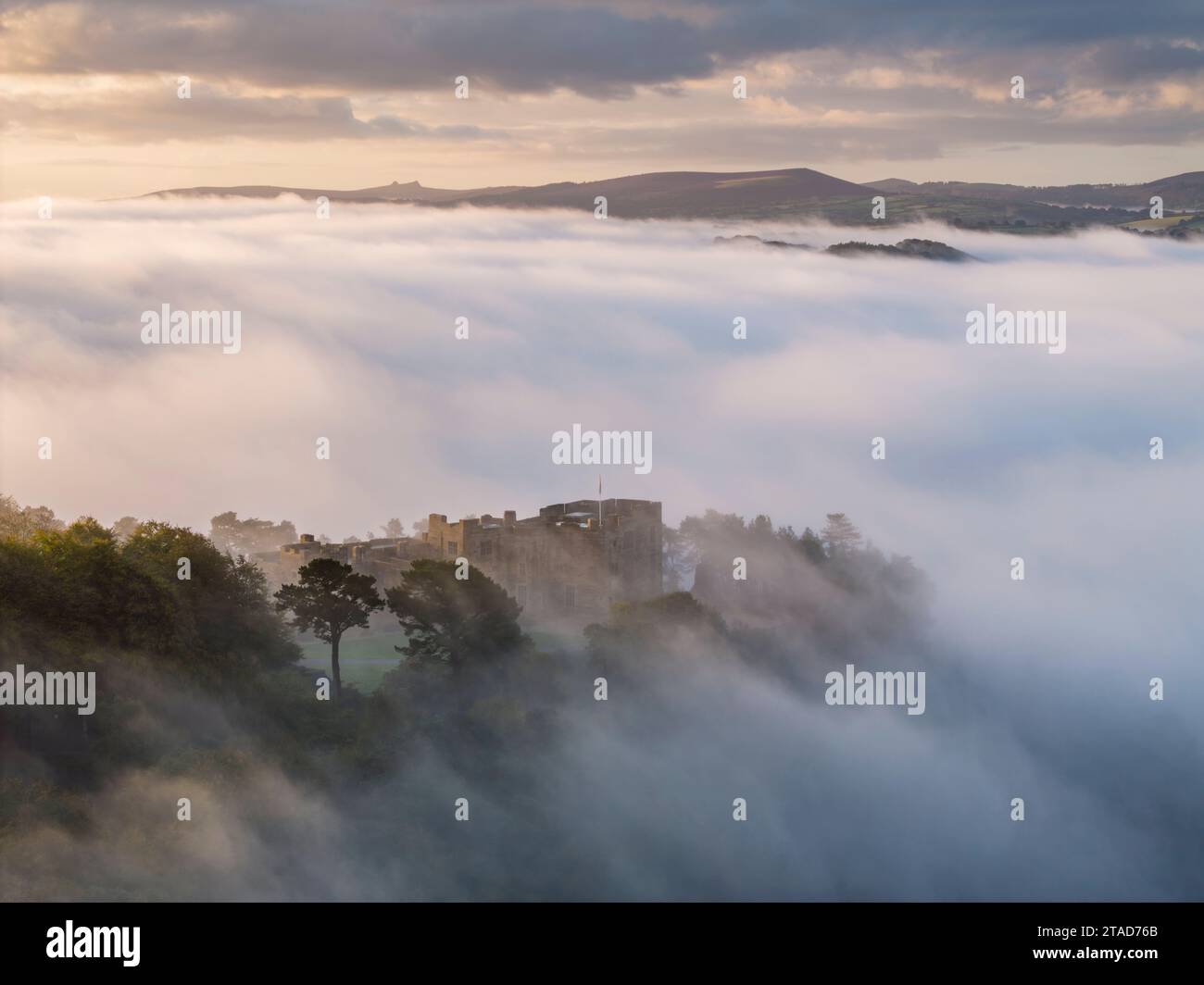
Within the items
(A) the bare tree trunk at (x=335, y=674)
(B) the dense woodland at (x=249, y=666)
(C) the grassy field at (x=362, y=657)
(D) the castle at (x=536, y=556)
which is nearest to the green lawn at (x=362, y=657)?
(C) the grassy field at (x=362, y=657)

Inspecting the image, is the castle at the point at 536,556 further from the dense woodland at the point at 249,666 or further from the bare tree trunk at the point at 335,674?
the bare tree trunk at the point at 335,674

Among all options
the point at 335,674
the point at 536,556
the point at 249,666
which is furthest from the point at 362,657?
the point at 536,556

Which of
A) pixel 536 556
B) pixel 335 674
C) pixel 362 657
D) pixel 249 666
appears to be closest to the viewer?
pixel 249 666

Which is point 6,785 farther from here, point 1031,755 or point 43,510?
point 1031,755

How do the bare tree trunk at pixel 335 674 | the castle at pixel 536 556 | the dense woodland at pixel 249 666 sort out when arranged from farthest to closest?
the castle at pixel 536 556, the bare tree trunk at pixel 335 674, the dense woodland at pixel 249 666

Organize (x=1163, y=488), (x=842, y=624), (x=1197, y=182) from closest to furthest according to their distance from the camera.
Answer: (x=842, y=624) → (x=1197, y=182) → (x=1163, y=488)

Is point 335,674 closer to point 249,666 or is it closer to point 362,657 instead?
point 362,657

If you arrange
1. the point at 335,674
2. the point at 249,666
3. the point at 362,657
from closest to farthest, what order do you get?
the point at 249,666 < the point at 335,674 < the point at 362,657

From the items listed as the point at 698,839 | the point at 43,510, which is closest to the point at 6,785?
the point at 43,510

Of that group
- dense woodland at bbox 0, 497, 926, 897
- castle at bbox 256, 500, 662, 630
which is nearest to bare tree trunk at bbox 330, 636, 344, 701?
dense woodland at bbox 0, 497, 926, 897
